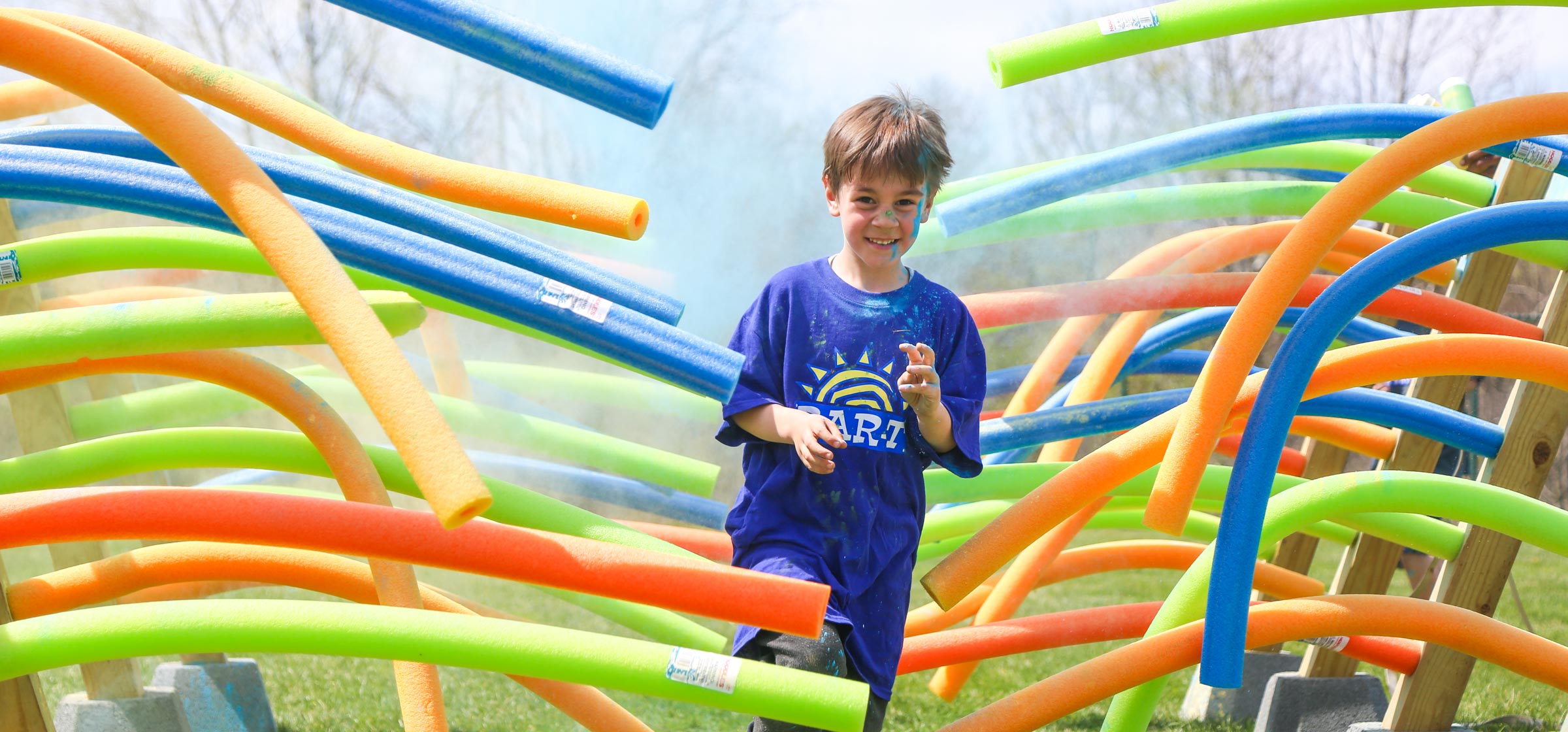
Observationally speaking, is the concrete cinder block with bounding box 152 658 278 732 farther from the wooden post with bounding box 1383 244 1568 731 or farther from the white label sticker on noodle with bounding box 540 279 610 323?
the wooden post with bounding box 1383 244 1568 731

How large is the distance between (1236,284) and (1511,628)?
106 centimetres

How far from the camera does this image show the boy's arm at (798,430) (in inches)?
83.6

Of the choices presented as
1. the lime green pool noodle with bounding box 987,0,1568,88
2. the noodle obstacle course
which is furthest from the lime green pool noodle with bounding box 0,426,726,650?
the lime green pool noodle with bounding box 987,0,1568,88

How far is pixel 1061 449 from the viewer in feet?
12.1

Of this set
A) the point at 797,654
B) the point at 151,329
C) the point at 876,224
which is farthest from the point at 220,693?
the point at 876,224

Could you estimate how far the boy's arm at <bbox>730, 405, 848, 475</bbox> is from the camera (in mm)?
2123

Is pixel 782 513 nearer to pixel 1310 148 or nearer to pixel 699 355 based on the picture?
pixel 699 355

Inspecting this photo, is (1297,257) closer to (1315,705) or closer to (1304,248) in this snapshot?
(1304,248)

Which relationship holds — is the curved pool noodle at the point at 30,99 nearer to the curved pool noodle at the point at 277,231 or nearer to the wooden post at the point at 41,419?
the wooden post at the point at 41,419

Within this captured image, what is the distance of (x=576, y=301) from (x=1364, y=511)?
1809 mm

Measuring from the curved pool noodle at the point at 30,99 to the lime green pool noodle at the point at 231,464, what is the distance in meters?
1.03

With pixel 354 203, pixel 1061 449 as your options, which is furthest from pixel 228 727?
pixel 1061 449

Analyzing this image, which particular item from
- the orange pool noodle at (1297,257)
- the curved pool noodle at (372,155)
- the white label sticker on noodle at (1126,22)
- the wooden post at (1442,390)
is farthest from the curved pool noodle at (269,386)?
the wooden post at (1442,390)

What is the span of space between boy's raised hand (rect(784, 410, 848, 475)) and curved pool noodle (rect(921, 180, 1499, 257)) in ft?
4.05
